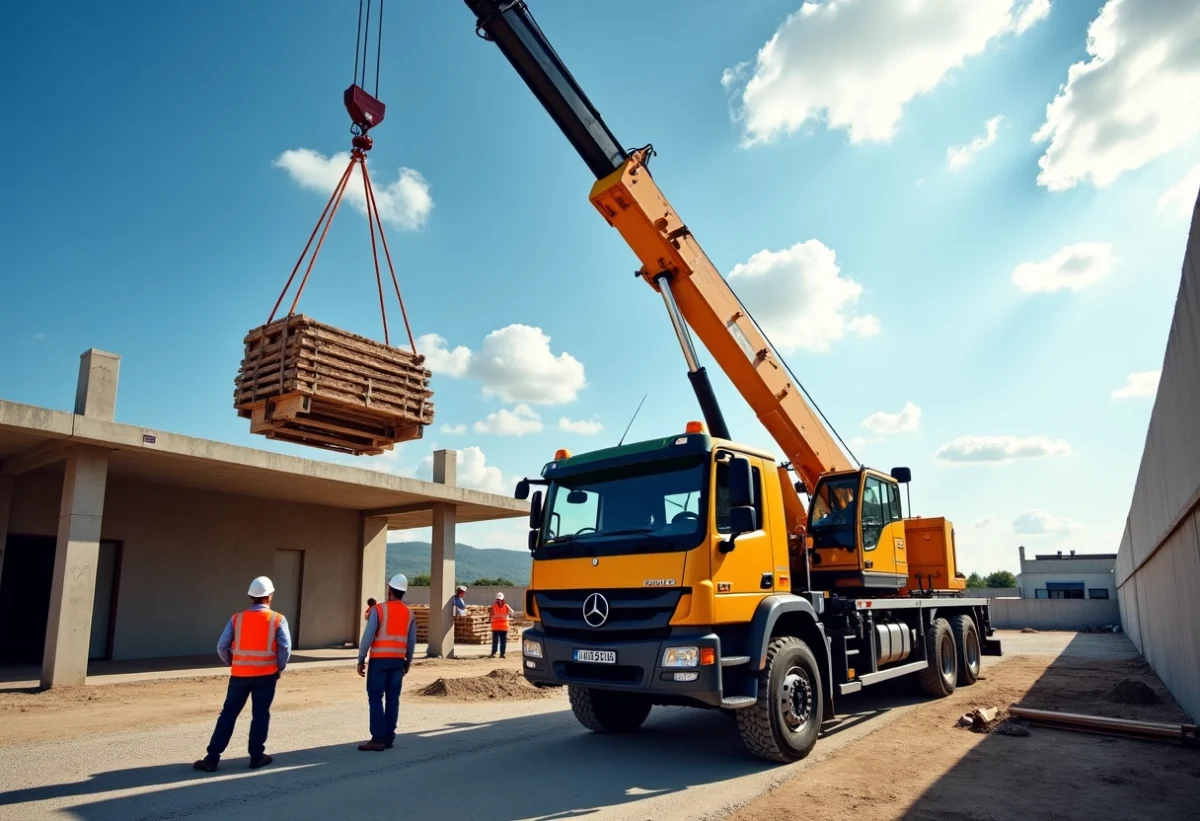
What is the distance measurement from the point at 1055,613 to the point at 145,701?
120 feet

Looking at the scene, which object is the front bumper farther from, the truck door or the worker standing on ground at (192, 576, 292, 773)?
the worker standing on ground at (192, 576, 292, 773)

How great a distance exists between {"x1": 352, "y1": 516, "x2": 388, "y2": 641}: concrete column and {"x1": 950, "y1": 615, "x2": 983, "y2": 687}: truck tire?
15.3m

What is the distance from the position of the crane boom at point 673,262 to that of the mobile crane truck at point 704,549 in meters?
0.02

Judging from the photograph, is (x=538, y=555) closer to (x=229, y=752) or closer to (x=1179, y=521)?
(x=229, y=752)

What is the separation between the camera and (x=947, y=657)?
37.8 ft

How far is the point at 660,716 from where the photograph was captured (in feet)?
33.3

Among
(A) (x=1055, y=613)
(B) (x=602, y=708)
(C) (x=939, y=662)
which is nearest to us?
(B) (x=602, y=708)

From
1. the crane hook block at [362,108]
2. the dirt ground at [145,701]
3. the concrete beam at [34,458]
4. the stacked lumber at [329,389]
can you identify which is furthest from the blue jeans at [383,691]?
the concrete beam at [34,458]

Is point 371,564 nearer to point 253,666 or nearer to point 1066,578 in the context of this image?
point 253,666

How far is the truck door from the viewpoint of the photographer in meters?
6.72

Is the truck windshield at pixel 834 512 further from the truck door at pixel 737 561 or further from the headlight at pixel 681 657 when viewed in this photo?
the headlight at pixel 681 657

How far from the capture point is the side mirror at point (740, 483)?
679cm

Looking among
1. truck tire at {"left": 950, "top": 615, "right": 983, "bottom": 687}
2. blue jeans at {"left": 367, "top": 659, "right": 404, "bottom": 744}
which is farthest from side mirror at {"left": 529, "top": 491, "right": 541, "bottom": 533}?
truck tire at {"left": 950, "top": 615, "right": 983, "bottom": 687}

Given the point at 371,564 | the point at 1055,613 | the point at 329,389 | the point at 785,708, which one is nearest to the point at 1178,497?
the point at 785,708
